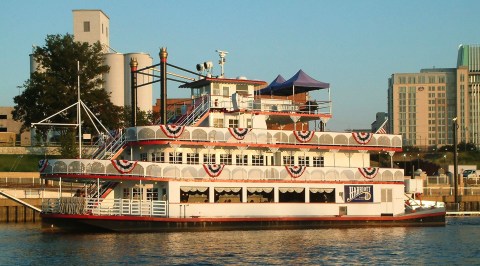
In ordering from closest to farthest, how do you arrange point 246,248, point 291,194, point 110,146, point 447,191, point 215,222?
point 246,248 < point 215,222 < point 291,194 < point 110,146 < point 447,191

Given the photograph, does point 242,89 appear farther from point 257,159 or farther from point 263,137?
point 257,159

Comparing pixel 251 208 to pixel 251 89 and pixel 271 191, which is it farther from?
pixel 251 89

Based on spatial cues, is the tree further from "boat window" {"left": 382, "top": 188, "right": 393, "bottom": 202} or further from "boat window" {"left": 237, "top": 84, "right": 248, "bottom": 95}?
"boat window" {"left": 382, "top": 188, "right": 393, "bottom": 202}

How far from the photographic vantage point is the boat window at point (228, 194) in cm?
4469

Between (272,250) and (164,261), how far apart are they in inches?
233

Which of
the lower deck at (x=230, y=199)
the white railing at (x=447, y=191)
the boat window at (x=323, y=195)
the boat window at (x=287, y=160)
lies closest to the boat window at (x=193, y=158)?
the lower deck at (x=230, y=199)

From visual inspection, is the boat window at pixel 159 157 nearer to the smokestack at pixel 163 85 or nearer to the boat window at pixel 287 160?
the smokestack at pixel 163 85

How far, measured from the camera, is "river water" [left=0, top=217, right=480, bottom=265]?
111 ft

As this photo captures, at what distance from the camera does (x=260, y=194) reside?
151 ft

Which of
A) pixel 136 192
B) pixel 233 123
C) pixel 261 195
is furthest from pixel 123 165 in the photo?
pixel 233 123

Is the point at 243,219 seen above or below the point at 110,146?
below

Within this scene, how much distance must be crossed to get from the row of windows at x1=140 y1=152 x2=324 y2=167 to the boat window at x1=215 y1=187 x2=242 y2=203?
5.90ft

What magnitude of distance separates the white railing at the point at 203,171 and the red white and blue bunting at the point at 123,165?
4.4 inches

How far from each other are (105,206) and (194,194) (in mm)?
4840
